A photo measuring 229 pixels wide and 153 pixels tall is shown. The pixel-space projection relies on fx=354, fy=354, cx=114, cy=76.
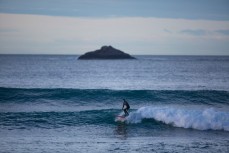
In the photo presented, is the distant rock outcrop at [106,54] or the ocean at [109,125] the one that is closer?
the ocean at [109,125]

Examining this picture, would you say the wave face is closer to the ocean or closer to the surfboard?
the ocean

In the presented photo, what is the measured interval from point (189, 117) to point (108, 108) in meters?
8.27

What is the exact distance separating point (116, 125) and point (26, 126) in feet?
17.2

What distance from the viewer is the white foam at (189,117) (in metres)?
19.9

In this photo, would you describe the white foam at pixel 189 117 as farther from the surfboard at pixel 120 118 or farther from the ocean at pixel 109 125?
the surfboard at pixel 120 118

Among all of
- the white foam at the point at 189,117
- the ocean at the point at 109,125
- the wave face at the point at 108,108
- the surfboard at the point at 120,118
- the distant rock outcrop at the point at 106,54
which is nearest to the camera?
the ocean at the point at 109,125

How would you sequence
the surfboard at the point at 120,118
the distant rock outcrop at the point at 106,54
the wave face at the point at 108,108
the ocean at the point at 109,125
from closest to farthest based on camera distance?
the ocean at the point at 109,125 → the wave face at the point at 108,108 → the surfboard at the point at 120,118 → the distant rock outcrop at the point at 106,54

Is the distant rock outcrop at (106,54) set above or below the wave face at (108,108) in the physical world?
above

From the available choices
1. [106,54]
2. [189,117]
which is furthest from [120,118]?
[106,54]

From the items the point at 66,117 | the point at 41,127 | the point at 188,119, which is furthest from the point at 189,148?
the point at 66,117

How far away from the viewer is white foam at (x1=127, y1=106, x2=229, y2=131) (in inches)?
782

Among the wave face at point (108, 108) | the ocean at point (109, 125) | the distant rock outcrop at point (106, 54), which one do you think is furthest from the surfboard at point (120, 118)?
the distant rock outcrop at point (106, 54)

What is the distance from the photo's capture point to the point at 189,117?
20828 mm

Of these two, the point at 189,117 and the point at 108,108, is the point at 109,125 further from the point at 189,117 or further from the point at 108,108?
the point at 108,108
